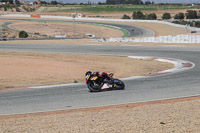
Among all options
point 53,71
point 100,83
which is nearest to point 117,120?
point 100,83

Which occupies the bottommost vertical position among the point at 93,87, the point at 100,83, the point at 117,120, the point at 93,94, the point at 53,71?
the point at 53,71

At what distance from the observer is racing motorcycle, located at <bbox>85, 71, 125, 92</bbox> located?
15430 millimetres

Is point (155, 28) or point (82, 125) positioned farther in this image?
point (155, 28)

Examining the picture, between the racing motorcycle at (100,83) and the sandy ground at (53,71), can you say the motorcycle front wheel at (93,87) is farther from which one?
the sandy ground at (53,71)

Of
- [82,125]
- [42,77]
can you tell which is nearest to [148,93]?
[82,125]

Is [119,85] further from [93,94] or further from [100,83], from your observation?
[93,94]

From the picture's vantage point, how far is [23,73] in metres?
22.0

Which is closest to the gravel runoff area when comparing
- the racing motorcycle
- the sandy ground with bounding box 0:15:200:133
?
the sandy ground with bounding box 0:15:200:133

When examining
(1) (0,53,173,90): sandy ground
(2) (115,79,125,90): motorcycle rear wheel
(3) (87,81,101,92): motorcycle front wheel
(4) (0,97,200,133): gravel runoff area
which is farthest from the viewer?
(1) (0,53,173,90): sandy ground

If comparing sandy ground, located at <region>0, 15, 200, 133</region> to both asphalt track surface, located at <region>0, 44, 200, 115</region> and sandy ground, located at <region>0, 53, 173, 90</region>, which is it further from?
sandy ground, located at <region>0, 53, 173, 90</region>

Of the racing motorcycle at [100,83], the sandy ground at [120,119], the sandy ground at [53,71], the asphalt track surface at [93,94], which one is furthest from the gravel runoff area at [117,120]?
the sandy ground at [53,71]

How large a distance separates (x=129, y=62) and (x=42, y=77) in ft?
31.3

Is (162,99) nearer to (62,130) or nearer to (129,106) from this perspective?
(129,106)

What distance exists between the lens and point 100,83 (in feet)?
50.9
